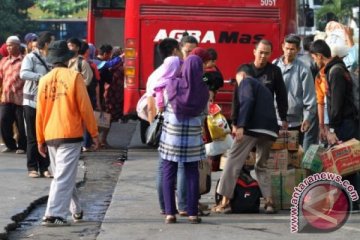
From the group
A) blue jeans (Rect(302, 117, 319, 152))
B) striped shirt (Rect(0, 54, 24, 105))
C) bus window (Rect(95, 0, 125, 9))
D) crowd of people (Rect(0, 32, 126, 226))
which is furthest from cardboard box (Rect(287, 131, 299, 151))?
bus window (Rect(95, 0, 125, 9))

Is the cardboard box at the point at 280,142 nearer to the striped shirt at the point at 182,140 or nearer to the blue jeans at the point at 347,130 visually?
the blue jeans at the point at 347,130

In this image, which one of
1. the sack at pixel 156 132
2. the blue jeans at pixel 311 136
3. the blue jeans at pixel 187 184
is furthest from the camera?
the blue jeans at pixel 311 136

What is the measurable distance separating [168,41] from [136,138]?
8.77m

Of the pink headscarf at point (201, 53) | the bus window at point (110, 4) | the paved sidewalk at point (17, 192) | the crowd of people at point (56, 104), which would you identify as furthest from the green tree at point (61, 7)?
the pink headscarf at point (201, 53)

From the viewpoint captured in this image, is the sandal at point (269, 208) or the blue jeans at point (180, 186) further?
the sandal at point (269, 208)

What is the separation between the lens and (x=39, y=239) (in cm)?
955

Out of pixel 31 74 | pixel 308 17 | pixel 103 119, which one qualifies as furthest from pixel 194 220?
pixel 308 17

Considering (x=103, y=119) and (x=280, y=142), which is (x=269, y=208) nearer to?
(x=280, y=142)

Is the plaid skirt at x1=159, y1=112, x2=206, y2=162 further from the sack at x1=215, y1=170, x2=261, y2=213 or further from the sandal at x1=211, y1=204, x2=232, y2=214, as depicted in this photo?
the sandal at x1=211, y1=204, x2=232, y2=214

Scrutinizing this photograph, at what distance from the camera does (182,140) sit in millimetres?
9930

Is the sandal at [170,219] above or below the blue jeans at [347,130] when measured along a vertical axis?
below

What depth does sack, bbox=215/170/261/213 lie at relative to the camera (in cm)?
1066

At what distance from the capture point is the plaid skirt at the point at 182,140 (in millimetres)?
9922

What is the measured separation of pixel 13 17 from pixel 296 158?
49281 millimetres
